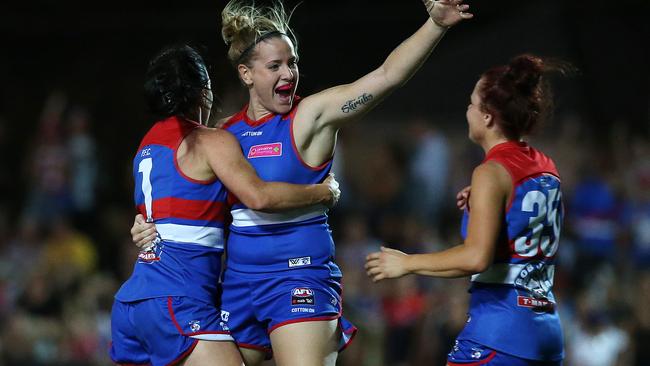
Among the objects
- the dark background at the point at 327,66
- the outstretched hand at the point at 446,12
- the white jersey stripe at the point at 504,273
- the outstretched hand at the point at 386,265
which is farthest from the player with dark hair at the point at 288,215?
the dark background at the point at 327,66

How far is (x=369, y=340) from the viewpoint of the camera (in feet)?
31.9

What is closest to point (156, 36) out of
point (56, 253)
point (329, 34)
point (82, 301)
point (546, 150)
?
point (329, 34)

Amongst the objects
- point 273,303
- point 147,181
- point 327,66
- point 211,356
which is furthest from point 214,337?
point 327,66

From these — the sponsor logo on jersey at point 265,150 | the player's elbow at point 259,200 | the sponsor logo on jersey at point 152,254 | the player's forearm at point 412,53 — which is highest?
the player's forearm at point 412,53

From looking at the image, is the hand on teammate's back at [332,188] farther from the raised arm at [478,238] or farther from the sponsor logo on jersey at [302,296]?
the raised arm at [478,238]

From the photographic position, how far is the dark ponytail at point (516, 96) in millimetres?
4449

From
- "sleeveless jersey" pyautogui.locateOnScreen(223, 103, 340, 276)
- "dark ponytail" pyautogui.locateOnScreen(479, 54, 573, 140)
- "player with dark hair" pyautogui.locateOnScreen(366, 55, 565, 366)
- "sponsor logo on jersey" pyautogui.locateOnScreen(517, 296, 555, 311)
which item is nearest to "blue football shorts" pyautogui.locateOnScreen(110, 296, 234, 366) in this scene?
"sleeveless jersey" pyautogui.locateOnScreen(223, 103, 340, 276)

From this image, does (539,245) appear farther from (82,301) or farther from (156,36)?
(156,36)

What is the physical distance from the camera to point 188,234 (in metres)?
4.63

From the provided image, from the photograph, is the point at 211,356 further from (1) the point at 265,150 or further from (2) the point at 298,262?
(1) the point at 265,150

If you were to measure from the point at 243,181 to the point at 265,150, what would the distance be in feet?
1.04

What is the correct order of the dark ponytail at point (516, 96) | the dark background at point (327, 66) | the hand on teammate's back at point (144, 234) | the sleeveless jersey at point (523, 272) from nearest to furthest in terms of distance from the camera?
1. the sleeveless jersey at point (523, 272)
2. the dark ponytail at point (516, 96)
3. the hand on teammate's back at point (144, 234)
4. the dark background at point (327, 66)

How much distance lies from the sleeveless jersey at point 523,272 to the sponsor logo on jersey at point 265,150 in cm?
99

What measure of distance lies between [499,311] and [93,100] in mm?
11705
